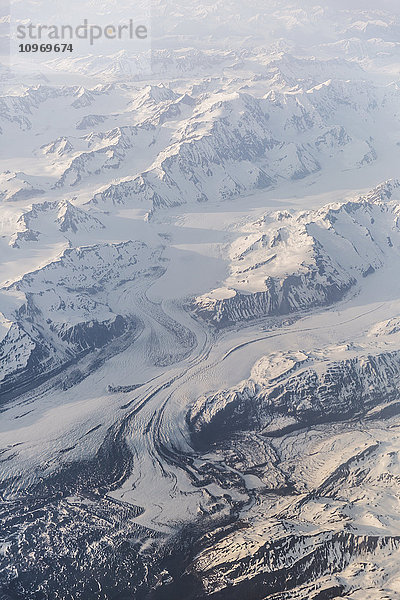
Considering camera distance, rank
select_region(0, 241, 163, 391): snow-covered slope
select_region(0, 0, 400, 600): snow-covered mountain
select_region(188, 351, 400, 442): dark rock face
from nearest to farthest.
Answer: select_region(0, 0, 400, 600): snow-covered mountain
select_region(188, 351, 400, 442): dark rock face
select_region(0, 241, 163, 391): snow-covered slope

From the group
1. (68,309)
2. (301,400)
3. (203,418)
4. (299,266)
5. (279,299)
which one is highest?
(299,266)

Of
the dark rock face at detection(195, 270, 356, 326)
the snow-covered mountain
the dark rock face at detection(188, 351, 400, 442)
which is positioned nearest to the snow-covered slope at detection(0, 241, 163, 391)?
the snow-covered mountain

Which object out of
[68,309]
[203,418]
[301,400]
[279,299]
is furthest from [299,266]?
[68,309]

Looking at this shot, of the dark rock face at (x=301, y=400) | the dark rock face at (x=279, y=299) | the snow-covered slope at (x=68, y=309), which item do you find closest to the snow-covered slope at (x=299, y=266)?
the dark rock face at (x=279, y=299)

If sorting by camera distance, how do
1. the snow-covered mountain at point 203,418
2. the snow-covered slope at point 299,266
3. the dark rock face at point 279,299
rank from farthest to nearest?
the snow-covered slope at point 299,266 → the dark rock face at point 279,299 → the snow-covered mountain at point 203,418

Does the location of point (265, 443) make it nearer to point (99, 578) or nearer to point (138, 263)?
point (99, 578)

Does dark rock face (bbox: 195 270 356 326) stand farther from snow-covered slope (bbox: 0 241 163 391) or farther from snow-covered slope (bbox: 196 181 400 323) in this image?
snow-covered slope (bbox: 0 241 163 391)

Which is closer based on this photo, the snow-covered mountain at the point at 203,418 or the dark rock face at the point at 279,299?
the snow-covered mountain at the point at 203,418

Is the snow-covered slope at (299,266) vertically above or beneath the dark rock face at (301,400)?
above

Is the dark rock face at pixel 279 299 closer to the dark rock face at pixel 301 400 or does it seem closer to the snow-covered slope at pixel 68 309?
the snow-covered slope at pixel 68 309

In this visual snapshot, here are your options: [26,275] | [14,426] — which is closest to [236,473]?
[14,426]

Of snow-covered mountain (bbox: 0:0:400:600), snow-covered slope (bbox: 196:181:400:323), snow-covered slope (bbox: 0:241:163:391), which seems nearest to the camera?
snow-covered mountain (bbox: 0:0:400:600)

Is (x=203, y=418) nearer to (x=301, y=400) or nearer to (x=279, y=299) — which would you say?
(x=301, y=400)
